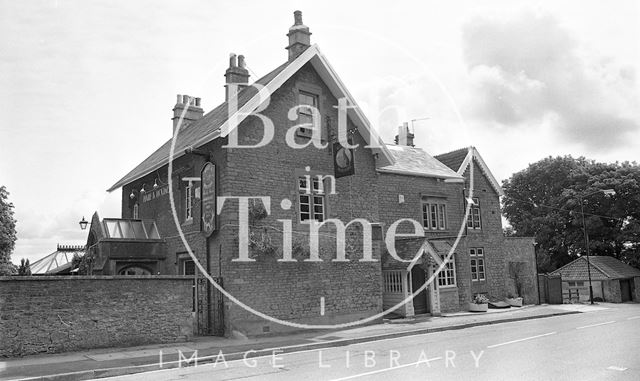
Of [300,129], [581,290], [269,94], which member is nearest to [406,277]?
[300,129]

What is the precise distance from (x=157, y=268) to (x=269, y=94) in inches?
324

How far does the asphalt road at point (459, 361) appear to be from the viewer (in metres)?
9.70

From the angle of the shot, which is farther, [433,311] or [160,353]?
[433,311]

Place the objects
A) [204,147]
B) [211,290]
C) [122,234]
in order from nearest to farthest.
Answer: [211,290] < [204,147] < [122,234]

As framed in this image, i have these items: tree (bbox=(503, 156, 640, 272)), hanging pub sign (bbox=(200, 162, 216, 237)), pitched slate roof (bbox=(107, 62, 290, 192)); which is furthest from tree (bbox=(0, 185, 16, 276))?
tree (bbox=(503, 156, 640, 272))

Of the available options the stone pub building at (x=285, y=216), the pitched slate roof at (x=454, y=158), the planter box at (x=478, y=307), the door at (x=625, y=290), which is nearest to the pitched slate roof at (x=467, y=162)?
the pitched slate roof at (x=454, y=158)

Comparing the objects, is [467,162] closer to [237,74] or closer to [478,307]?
[478,307]

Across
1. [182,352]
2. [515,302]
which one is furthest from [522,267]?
[182,352]

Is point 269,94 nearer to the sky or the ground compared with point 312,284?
nearer to the sky

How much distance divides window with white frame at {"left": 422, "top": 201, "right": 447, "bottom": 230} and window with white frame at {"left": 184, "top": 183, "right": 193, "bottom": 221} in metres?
11.8

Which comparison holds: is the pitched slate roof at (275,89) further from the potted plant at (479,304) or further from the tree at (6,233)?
the tree at (6,233)

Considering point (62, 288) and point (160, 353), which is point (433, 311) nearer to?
point (160, 353)

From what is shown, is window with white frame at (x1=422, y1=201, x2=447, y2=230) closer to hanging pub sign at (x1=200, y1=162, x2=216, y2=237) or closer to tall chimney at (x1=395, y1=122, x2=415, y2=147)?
tall chimney at (x1=395, y1=122, x2=415, y2=147)

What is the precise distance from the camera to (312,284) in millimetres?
18234
